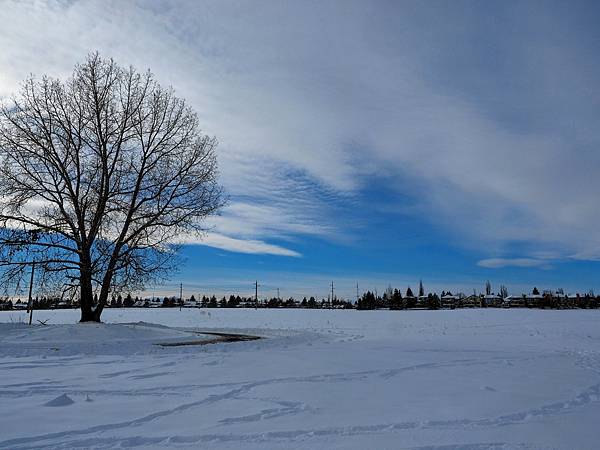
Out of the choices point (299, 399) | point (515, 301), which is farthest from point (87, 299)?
point (515, 301)

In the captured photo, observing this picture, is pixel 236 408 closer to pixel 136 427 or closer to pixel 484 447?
pixel 136 427

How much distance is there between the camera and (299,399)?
6.76 metres

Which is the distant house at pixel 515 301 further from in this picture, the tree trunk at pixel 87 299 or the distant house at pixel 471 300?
the tree trunk at pixel 87 299

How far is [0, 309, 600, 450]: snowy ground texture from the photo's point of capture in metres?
4.84

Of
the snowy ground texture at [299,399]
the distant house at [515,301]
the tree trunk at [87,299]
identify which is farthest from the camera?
the distant house at [515,301]

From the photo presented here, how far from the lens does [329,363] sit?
10492mm

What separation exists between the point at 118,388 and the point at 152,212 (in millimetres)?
14368

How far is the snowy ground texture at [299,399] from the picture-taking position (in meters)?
4.84

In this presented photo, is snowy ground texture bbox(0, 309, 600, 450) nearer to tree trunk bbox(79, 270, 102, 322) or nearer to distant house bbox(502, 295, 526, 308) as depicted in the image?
tree trunk bbox(79, 270, 102, 322)

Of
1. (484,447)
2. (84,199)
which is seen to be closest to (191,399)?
(484,447)

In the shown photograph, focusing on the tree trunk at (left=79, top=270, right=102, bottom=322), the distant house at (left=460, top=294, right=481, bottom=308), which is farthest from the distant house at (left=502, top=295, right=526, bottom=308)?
the tree trunk at (left=79, top=270, right=102, bottom=322)

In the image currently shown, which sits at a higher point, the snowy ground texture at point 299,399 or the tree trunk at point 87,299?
the tree trunk at point 87,299

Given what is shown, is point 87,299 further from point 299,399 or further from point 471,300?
point 471,300

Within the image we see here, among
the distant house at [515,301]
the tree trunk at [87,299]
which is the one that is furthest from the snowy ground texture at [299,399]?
the distant house at [515,301]
